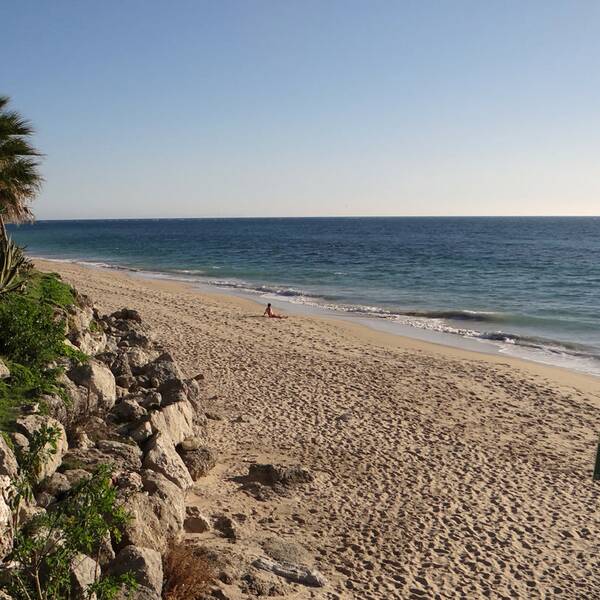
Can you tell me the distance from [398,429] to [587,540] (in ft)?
15.1

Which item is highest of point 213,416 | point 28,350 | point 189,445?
point 28,350

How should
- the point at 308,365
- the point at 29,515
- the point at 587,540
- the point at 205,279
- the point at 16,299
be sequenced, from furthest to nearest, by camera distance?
the point at 205,279 → the point at 308,365 → the point at 16,299 → the point at 587,540 → the point at 29,515

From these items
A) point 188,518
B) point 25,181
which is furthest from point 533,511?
point 25,181

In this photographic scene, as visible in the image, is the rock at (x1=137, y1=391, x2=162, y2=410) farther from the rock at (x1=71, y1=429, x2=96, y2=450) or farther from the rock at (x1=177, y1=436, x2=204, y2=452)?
the rock at (x1=71, y1=429, x2=96, y2=450)

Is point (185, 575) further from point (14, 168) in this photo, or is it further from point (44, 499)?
point (14, 168)

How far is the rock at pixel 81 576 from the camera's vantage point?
17.4 ft

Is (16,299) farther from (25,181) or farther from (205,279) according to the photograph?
(205,279)

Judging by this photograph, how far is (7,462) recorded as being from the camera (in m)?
6.17

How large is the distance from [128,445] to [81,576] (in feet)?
9.66

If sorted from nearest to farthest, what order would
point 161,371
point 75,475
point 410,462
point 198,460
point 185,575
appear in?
1. point 185,575
2. point 75,475
3. point 198,460
4. point 410,462
5. point 161,371

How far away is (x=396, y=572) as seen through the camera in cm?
790

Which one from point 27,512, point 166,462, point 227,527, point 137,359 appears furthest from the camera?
point 137,359

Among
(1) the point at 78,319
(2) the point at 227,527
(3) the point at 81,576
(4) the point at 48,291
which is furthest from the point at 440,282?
(3) the point at 81,576

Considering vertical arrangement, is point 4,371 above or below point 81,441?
above
